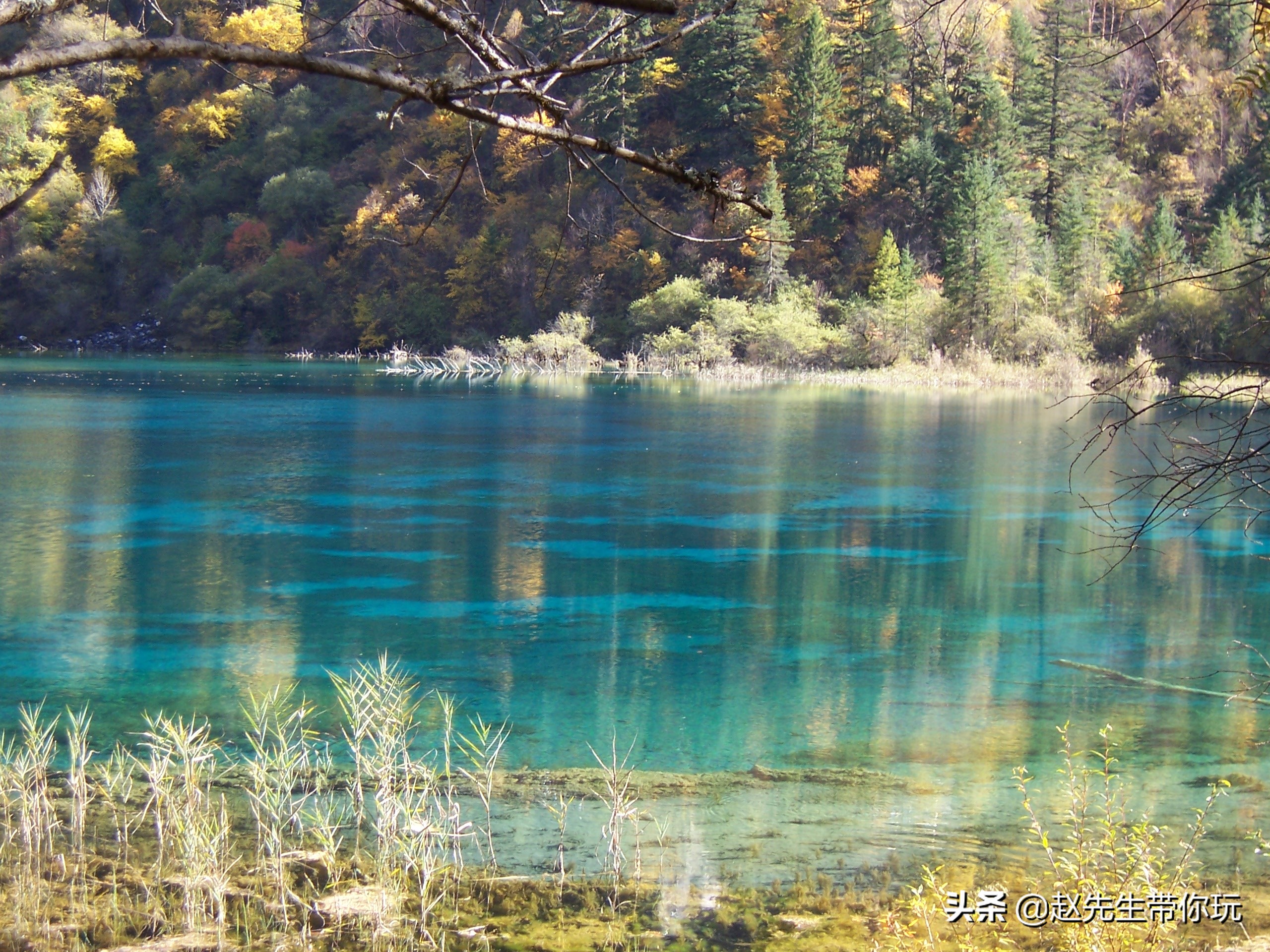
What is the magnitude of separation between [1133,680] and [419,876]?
5.99 m

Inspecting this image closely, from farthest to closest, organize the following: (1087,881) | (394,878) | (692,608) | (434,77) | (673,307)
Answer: (673,307) < (692,608) < (394,878) < (1087,881) < (434,77)

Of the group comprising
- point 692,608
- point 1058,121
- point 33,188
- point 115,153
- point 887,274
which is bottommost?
point 692,608

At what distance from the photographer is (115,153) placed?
63.7 m

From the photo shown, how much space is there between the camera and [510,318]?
54656 millimetres

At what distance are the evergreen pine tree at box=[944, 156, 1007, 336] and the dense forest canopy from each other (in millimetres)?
99

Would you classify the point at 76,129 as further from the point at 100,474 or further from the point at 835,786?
the point at 835,786

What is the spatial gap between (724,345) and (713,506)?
28978 mm

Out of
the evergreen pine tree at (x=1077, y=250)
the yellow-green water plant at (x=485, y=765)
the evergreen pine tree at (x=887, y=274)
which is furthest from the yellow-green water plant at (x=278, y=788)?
the evergreen pine tree at (x=1077, y=250)

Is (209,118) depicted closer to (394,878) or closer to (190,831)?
(190,831)

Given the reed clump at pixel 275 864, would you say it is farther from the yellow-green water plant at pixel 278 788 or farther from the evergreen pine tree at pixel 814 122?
the evergreen pine tree at pixel 814 122

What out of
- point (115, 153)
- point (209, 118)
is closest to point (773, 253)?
point (209, 118)

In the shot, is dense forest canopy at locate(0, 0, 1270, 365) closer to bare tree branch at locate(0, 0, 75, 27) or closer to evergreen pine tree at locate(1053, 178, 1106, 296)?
evergreen pine tree at locate(1053, 178, 1106, 296)

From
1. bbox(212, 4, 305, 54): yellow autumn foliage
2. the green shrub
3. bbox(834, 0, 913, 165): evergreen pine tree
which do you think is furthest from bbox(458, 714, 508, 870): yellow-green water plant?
bbox(212, 4, 305, 54): yellow autumn foliage

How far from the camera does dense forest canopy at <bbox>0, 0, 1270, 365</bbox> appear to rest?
42.4 m
